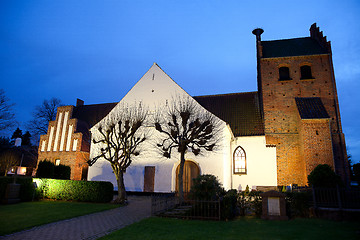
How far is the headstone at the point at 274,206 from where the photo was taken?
1038 cm

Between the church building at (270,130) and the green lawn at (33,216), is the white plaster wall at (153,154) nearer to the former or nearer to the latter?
the church building at (270,130)

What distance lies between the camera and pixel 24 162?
113 feet

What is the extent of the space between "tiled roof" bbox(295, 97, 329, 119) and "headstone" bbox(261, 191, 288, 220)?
32.1 ft

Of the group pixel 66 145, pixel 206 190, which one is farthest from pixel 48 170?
pixel 206 190

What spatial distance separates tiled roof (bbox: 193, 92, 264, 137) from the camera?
20891mm

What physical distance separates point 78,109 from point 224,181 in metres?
23.0

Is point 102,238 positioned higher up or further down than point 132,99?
further down

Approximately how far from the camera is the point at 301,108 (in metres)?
19.2

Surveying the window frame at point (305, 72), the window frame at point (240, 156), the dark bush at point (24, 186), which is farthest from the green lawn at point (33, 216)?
the window frame at point (305, 72)

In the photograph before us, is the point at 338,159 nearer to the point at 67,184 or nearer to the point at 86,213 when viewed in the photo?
the point at 86,213

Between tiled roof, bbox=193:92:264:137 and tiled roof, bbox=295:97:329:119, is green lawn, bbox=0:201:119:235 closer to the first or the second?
tiled roof, bbox=193:92:264:137

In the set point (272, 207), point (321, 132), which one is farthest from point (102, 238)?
point (321, 132)

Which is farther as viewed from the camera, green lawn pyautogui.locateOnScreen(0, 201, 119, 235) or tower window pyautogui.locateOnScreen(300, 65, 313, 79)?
tower window pyautogui.locateOnScreen(300, 65, 313, 79)

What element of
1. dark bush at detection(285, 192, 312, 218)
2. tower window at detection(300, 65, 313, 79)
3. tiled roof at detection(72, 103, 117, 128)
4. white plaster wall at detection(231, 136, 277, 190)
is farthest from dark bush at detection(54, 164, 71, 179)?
tower window at detection(300, 65, 313, 79)
